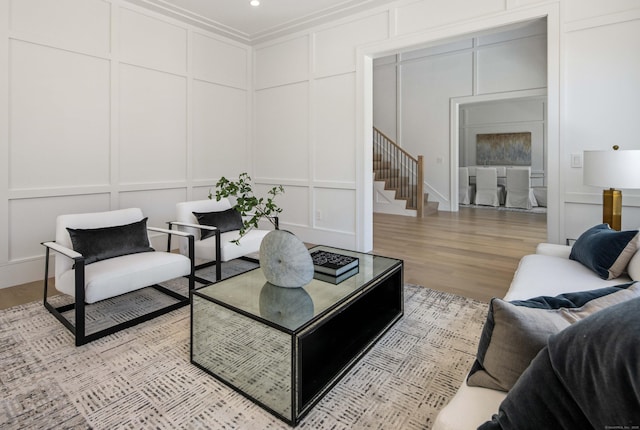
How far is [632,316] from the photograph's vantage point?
73 centimetres

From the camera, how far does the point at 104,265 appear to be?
2.59 meters

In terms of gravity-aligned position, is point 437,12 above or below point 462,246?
above

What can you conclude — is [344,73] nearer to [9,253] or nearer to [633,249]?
[633,249]

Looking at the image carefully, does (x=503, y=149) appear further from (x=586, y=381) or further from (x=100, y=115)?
(x=586, y=381)

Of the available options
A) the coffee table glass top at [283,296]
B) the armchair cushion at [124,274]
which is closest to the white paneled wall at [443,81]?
the coffee table glass top at [283,296]

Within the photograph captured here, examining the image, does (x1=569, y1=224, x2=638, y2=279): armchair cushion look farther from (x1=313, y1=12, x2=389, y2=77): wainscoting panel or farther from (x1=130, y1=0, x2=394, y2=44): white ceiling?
(x1=130, y1=0, x2=394, y2=44): white ceiling

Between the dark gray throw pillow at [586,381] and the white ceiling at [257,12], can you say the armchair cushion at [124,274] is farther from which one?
the white ceiling at [257,12]

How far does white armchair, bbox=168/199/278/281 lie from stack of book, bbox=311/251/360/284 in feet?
3.28

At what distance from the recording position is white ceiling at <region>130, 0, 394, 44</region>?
4133 millimetres

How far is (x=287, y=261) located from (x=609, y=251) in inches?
74.9

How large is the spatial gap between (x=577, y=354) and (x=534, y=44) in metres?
7.61

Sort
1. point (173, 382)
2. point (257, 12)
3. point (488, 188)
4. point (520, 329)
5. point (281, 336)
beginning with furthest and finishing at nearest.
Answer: point (488, 188), point (257, 12), point (173, 382), point (281, 336), point (520, 329)

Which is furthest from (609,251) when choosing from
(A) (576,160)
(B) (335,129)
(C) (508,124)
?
(C) (508,124)

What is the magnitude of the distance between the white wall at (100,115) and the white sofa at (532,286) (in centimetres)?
391
